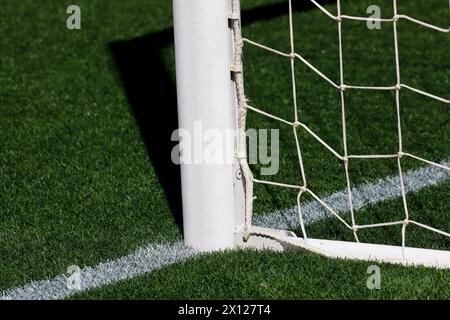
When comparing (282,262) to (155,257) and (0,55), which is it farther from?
(0,55)

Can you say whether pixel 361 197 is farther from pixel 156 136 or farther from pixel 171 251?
pixel 156 136

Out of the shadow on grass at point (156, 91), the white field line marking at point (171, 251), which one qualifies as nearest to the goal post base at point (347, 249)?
the white field line marking at point (171, 251)

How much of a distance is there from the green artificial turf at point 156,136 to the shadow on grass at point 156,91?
0.02 meters

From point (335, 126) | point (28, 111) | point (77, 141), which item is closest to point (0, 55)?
point (28, 111)

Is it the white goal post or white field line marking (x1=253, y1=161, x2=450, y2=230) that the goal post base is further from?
white field line marking (x1=253, y1=161, x2=450, y2=230)

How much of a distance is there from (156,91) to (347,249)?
235 centimetres

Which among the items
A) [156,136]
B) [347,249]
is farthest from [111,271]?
[156,136]

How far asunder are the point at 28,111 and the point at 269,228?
200cm

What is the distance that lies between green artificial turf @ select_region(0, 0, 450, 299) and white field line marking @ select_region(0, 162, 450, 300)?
6 cm

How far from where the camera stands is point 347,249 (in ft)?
12.1

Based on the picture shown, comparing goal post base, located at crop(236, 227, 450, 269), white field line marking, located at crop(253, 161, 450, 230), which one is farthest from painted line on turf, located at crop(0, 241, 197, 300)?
white field line marking, located at crop(253, 161, 450, 230)
